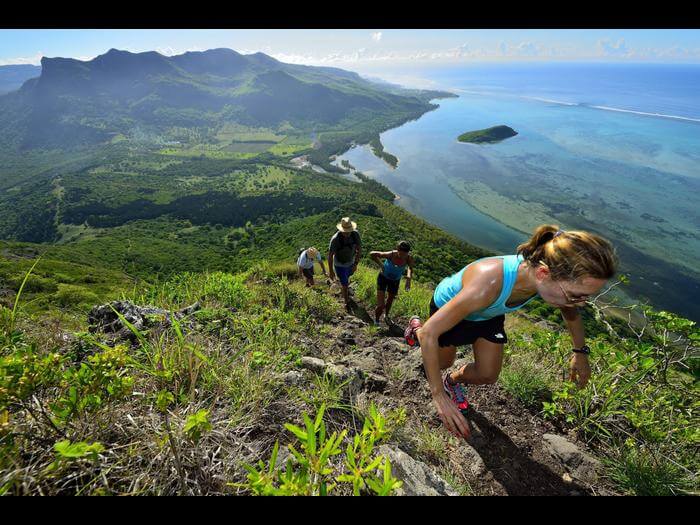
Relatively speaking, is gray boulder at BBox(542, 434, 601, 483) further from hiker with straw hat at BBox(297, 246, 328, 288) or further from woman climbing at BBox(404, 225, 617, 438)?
hiker with straw hat at BBox(297, 246, 328, 288)

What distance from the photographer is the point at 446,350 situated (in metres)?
2.81

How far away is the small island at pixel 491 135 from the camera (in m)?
118

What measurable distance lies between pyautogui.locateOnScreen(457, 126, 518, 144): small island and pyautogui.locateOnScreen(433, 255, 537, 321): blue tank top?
132 m

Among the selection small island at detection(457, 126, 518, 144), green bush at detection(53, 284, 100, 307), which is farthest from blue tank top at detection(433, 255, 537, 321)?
small island at detection(457, 126, 518, 144)

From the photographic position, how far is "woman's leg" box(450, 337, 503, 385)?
2.54m

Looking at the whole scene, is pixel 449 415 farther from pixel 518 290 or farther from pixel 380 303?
pixel 380 303

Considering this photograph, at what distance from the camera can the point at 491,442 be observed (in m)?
2.54

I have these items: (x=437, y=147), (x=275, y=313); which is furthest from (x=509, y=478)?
(x=437, y=147)

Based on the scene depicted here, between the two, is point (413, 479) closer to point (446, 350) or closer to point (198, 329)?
point (446, 350)

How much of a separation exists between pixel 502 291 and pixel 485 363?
0.83 metres

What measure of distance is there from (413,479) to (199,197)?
112027 mm

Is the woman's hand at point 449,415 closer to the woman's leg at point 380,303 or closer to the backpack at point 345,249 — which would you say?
the woman's leg at point 380,303

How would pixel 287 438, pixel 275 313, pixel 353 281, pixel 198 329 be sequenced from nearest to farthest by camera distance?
pixel 287 438
pixel 198 329
pixel 275 313
pixel 353 281

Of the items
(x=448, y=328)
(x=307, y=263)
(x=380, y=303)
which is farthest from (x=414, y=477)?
(x=307, y=263)
